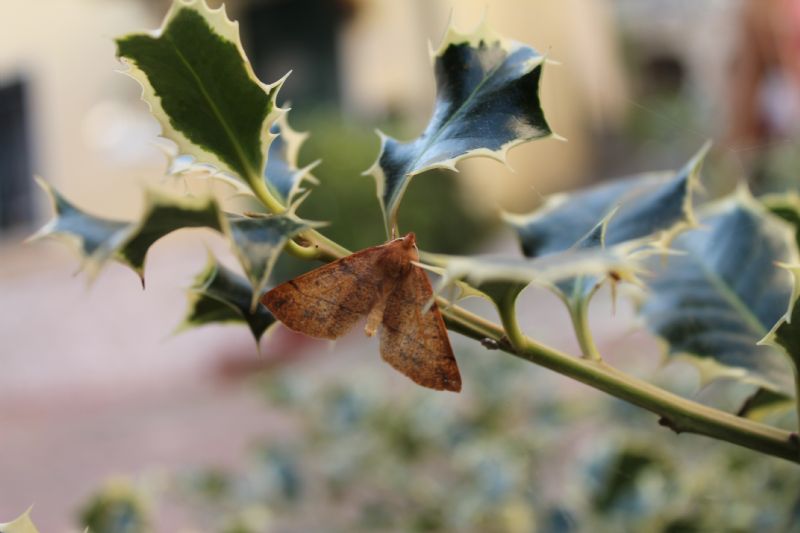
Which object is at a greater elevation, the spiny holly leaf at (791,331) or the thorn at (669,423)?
the spiny holly leaf at (791,331)

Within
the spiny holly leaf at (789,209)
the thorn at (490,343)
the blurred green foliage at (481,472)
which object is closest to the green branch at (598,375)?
the thorn at (490,343)

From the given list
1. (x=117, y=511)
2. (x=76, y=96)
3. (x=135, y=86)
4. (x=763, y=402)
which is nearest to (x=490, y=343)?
(x=763, y=402)

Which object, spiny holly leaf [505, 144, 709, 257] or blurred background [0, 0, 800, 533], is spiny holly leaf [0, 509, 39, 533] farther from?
spiny holly leaf [505, 144, 709, 257]

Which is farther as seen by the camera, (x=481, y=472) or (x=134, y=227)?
(x=481, y=472)

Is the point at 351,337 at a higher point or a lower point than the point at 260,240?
lower

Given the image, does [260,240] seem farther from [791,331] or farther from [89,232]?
[791,331]

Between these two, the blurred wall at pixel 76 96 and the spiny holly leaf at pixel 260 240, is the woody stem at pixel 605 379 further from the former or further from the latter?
the blurred wall at pixel 76 96

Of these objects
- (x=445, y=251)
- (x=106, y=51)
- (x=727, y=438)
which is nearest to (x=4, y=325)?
(x=106, y=51)
